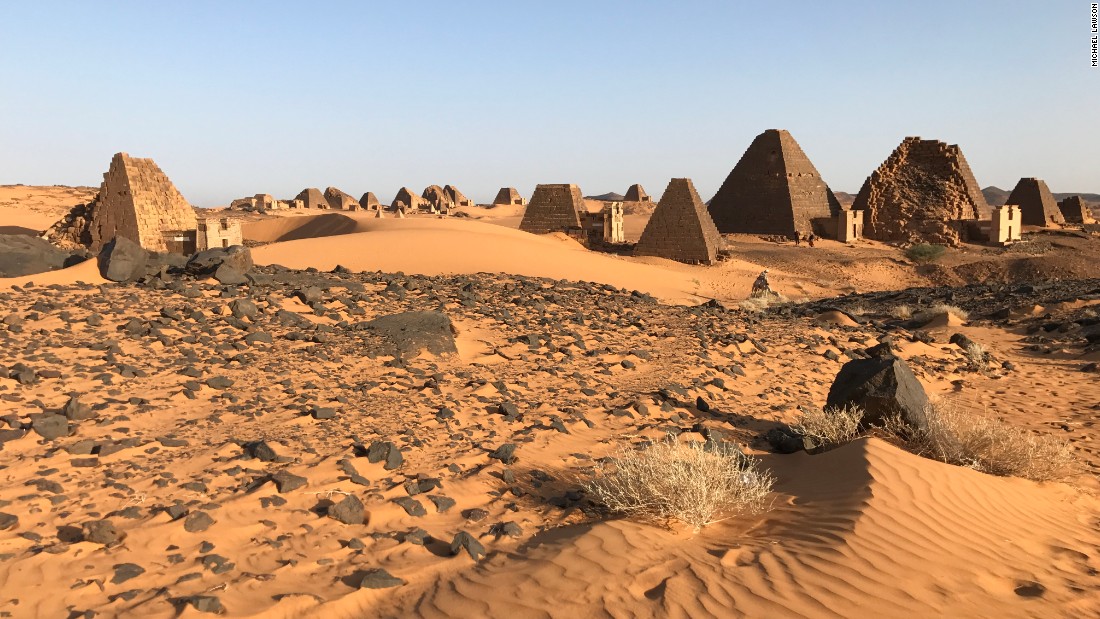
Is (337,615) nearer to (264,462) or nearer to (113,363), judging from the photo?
(264,462)

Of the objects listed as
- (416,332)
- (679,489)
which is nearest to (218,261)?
(416,332)

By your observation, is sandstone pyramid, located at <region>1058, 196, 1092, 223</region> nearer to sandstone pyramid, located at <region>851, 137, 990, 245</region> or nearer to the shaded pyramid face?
sandstone pyramid, located at <region>851, 137, 990, 245</region>

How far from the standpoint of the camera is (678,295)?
19.1m

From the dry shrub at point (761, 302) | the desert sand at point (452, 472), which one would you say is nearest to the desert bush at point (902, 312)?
the dry shrub at point (761, 302)

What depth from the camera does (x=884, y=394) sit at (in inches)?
255

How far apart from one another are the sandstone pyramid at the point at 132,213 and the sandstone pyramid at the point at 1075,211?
46.1 metres

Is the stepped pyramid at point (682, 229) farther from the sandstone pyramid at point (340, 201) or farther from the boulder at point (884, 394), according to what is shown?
the sandstone pyramid at point (340, 201)

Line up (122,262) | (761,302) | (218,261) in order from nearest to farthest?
(122,262), (218,261), (761,302)

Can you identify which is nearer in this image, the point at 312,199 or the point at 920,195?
the point at 920,195

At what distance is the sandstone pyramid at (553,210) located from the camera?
29.2 meters

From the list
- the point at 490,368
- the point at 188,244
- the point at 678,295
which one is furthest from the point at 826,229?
the point at 490,368

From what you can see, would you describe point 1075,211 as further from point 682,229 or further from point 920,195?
Result: point 682,229

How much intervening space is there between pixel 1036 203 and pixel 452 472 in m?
42.9

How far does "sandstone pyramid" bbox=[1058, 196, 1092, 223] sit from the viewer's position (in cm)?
4369
